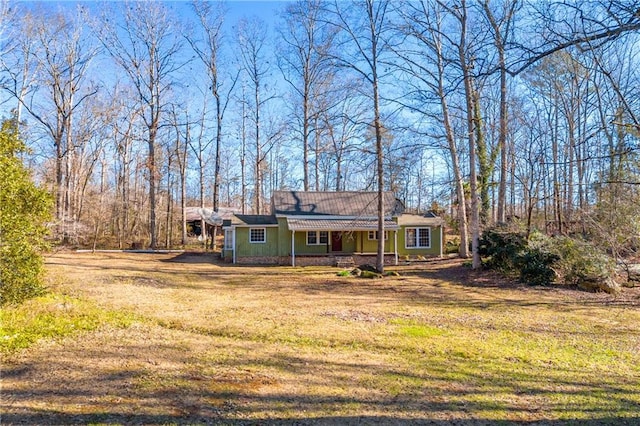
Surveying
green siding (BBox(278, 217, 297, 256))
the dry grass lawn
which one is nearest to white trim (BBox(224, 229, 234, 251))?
green siding (BBox(278, 217, 297, 256))

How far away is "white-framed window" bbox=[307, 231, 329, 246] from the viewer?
70.7ft

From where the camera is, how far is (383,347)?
222 inches

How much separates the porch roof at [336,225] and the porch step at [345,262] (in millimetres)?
1553

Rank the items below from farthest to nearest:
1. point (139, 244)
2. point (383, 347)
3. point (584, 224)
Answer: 1. point (139, 244)
2. point (584, 224)
3. point (383, 347)

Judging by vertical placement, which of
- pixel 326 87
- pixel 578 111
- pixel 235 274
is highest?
pixel 326 87

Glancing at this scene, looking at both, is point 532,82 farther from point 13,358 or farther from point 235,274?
point 13,358

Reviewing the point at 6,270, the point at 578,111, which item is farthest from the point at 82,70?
the point at 578,111

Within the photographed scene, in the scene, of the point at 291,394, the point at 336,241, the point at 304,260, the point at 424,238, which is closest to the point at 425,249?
the point at 424,238

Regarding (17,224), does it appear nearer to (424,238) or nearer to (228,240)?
(228,240)

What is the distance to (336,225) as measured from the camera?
20328 millimetres

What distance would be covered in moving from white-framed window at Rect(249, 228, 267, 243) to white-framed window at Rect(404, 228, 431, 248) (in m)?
8.33

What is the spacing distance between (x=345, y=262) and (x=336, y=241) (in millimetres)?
3154

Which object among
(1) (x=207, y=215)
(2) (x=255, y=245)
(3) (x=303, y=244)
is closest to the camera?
(2) (x=255, y=245)

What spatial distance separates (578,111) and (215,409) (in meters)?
27.7
